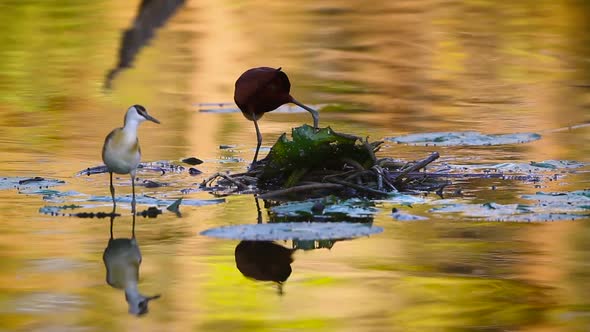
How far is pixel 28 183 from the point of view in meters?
6.08

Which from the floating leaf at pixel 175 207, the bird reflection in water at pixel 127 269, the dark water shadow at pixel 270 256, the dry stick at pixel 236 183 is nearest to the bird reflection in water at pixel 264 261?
the dark water shadow at pixel 270 256

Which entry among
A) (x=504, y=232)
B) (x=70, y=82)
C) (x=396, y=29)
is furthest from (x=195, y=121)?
(x=396, y=29)

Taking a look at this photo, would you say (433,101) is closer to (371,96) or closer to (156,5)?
(371,96)

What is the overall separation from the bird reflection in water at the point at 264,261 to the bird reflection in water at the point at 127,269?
37 centimetres

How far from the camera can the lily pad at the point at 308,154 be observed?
586 centimetres

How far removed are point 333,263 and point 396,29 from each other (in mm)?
9234

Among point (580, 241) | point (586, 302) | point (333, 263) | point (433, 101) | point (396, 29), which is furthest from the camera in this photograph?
point (396, 29)

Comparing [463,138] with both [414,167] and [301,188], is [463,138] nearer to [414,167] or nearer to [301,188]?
[414,167]

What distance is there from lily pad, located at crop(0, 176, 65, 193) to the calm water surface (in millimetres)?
104

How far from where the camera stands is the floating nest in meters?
5.79

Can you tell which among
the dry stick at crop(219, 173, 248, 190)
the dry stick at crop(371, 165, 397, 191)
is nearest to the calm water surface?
the dry stick at crop(219, 173, 248, 190)

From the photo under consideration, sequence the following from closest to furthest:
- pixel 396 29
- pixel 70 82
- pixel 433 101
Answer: pixel 433 101
pixel 70 82
pixel 396 29

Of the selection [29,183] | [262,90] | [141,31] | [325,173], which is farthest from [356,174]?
[141,31]

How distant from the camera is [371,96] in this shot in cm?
948
